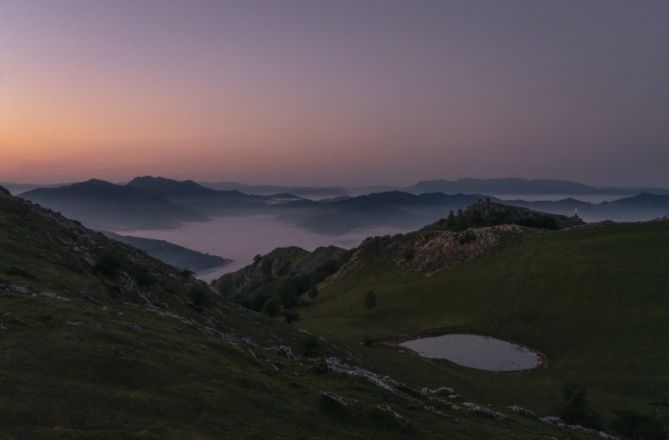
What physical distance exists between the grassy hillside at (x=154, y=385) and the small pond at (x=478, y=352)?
32160 mm

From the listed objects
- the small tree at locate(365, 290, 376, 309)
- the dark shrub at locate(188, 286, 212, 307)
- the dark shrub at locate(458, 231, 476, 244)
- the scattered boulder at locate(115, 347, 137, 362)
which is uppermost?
the dark shrub at locate(458, 231, 476, 244)

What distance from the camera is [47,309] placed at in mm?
31703

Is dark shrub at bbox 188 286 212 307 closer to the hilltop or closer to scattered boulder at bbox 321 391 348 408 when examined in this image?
the hilltop

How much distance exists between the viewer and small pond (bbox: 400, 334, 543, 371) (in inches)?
2744

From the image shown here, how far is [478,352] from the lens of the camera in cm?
7538

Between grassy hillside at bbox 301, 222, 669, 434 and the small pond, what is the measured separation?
2532 mm

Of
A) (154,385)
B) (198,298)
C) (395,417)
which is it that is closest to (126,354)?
(154,385)

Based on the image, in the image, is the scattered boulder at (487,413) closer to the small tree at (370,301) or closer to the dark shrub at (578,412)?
the dark shrub at (578,412)

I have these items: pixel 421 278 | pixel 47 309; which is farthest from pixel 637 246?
pixel 47 309

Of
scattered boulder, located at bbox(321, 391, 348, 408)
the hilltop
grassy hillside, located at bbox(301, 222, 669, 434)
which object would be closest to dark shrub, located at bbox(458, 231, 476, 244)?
the hilltop

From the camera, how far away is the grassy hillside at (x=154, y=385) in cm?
2003

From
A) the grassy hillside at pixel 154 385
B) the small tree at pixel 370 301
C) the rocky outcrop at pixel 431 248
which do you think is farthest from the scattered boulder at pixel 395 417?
the rocky outcrop at pixel 431 248

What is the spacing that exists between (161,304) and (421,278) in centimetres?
8370

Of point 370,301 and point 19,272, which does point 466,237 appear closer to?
point 370,301
